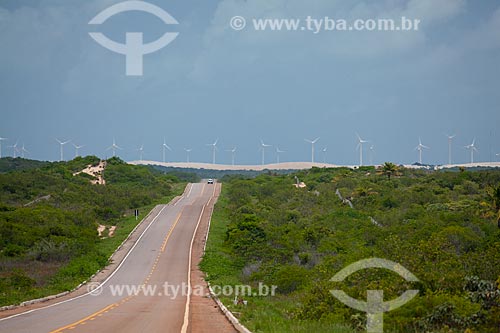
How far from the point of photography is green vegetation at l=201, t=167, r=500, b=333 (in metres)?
16.8

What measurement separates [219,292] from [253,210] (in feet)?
118

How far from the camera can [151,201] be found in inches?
3401

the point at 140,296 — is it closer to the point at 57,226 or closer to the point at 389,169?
the point at 57,226

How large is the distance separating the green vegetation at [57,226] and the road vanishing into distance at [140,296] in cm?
197

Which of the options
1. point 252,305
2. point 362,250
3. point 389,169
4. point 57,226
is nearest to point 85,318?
point 252,305

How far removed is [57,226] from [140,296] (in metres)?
22.8

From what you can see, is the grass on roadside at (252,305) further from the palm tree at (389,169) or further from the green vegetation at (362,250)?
the palm tree at (389,169)

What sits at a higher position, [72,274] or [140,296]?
[72,274]

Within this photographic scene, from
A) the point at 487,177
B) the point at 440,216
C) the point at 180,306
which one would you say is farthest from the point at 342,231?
the point at 487,177

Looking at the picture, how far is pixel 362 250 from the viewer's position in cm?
3309

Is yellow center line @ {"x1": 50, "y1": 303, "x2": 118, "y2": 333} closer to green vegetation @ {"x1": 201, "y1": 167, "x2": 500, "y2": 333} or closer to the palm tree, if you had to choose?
green vegetation @ {"x1": 201, "y1": 167, "x2": 500, "y2": 333}

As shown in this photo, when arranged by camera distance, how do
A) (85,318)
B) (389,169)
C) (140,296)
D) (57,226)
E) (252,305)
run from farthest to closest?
1. (389,169)
2. (57,226)
3. (140,296)
4. (252,305)
5. (85,318)

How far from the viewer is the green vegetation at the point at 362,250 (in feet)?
55.3

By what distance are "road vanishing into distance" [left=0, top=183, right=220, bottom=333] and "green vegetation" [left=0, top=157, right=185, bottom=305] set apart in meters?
1.97
